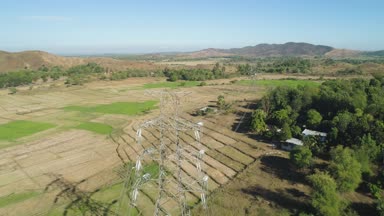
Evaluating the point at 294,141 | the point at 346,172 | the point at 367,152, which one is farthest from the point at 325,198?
the point at 294,141

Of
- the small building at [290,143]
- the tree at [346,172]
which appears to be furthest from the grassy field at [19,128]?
the tree at [346,172]

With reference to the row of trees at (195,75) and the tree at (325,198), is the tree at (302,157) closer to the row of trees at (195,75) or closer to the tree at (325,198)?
the tree at (325,198)

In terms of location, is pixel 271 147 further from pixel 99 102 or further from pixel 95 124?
pixel 99 102

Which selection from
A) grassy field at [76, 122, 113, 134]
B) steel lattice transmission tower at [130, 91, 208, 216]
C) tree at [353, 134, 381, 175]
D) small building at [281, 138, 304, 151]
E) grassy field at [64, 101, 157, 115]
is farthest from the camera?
grassy field at [64, 101, 157, 115]

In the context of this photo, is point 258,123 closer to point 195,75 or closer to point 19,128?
point 19,128

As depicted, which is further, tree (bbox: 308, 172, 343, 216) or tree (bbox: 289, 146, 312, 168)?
tree (bbox: 289, 146, 312, 168)

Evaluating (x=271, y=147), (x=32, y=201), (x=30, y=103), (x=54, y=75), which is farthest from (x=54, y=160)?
(x=54, y=75)

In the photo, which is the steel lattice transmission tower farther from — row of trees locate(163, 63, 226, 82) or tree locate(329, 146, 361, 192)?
row of trees locate(163, 63, 226, 82)

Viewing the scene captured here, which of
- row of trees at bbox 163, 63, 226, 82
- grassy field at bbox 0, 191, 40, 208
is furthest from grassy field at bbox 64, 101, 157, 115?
row of trees at bbox 163, 63, 226, 82
